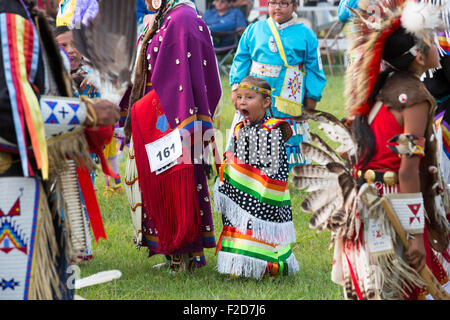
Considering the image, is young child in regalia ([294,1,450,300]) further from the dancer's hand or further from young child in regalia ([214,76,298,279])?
young child in regalia ([214,76,298,279])

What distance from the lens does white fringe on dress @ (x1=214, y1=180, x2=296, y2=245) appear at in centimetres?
414

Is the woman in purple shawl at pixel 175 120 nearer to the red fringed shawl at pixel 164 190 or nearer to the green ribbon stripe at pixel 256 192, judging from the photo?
the red fringed shawl at pixel 164 190

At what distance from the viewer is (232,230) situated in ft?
13.8

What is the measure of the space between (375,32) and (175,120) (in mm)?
1442

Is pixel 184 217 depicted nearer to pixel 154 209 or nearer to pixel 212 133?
pixel 154 209

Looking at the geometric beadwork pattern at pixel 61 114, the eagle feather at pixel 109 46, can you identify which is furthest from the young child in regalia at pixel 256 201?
the geometric beadwork pattern at pixel 61 114

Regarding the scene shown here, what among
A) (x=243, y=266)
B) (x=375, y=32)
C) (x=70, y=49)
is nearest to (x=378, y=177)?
(x=375, y=32)

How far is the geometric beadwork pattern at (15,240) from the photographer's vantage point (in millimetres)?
2508

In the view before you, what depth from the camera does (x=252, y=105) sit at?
4.24 m

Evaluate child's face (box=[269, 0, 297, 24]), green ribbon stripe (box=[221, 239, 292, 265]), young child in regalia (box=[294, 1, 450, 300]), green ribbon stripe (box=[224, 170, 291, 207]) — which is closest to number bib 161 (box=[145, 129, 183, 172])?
green ribbon stripe (box=[224, 170, 291, 207])

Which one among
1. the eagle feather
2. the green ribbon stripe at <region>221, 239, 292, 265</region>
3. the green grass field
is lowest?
the green grass field

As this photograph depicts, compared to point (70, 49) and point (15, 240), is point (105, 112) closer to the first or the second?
point (15, 240)

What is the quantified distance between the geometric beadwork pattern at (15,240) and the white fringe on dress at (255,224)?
1803 mm
